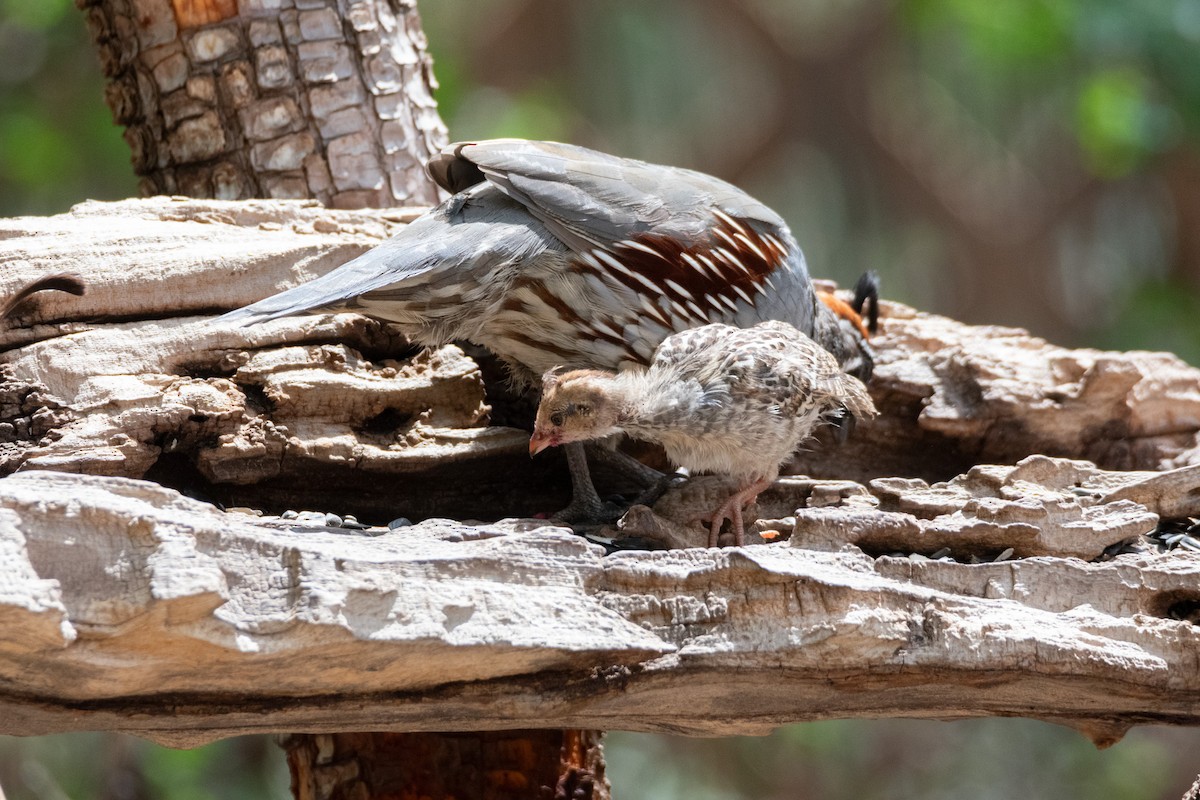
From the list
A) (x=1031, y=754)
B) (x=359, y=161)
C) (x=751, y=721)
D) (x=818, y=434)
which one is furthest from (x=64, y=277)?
(x=1031, y=754)

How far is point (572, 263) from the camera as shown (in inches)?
118

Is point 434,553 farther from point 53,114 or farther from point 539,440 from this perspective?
point 53,114

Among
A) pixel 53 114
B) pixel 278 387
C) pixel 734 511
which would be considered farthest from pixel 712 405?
pixel 53 114

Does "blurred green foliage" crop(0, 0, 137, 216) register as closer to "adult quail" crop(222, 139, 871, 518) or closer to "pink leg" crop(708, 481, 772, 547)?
"adult quail" crop(222, 139, 871, 518)

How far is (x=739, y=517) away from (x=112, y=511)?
4.87 feet

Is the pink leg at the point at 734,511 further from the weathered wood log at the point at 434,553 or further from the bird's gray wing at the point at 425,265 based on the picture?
the bird's gray wing at the point at 425,265

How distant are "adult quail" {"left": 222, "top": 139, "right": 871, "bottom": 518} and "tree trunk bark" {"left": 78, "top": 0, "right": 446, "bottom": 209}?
49cm

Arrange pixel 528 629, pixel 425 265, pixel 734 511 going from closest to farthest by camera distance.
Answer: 1. pixel 528 629
2. pixel 425 265
3. pixel 734 511

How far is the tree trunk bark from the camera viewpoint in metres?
3.42

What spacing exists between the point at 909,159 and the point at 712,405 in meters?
4.47

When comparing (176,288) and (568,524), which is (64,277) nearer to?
(176,288)

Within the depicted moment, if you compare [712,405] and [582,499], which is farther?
[582,499]

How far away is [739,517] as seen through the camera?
283cm

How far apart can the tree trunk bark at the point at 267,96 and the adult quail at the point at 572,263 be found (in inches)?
19.2
